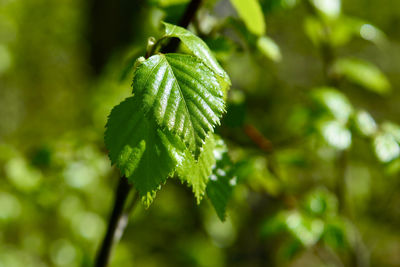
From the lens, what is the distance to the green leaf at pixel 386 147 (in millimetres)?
962

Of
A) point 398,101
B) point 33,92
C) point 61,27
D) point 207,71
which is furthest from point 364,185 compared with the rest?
point 33,92

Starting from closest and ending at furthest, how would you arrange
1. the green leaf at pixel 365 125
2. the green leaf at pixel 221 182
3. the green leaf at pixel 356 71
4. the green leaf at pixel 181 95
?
1. the green leaf at pixel 181 95
2. the green leaf at pixel 221 182
3. the green leaf at pixel 365 125
4. the green leaf at pixel 356 71

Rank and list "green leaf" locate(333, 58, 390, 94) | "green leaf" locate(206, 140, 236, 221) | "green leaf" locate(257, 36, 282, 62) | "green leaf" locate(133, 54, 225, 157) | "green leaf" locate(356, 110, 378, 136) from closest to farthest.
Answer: "green leaf" locate(133, 54, 225, 157)
"green leaf" locate(206, 140, 236, 221)
"green leaf" locate(257, 36, 282, 62)
"green leaf" locate(356, 110, 378, 136)
"green leaf" locate(333, 58, 390, 94)

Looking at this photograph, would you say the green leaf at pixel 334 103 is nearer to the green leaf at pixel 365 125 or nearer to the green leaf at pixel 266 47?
→ the green leaf at pixel 365 125

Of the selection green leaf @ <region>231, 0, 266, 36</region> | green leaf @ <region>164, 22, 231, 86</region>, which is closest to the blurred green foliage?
green leaf @ <region>231, 0, 266, 36</region>

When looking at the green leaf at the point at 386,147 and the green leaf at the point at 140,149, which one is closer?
the green leaf at the point at 140,149

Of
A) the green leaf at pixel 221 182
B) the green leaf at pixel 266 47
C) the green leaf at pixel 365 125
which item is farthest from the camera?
the green leaf at pixel 365 125

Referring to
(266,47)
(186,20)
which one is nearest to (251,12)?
(186,20)

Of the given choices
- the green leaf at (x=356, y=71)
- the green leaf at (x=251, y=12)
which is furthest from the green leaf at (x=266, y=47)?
the green leaf at (x=356, y=71)

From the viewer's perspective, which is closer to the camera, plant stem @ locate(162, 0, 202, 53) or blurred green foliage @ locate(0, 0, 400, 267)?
plant stem @ locate(162, 0, 202, 53)

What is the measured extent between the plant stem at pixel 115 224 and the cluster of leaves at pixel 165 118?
18 centimetres

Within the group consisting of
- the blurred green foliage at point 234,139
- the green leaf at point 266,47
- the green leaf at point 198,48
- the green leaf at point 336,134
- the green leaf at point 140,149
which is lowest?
the blurred green foliage at point 234,139

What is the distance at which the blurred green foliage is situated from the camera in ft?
3.47

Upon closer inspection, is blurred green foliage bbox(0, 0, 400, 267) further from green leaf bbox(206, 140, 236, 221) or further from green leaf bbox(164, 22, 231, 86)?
green leaf bbox(164, 22, 231, 86)
